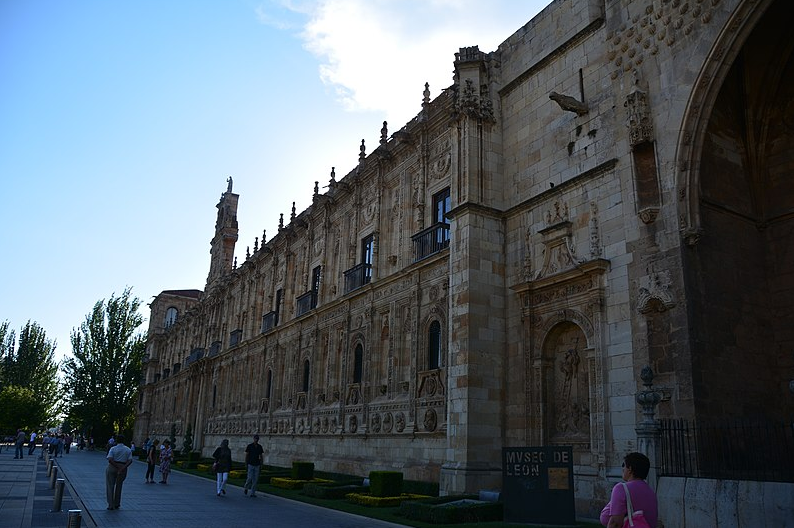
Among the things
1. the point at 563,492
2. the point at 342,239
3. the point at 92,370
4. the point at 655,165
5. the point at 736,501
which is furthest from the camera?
the point at 92,370

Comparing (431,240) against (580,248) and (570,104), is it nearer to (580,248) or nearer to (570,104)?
(580,248)

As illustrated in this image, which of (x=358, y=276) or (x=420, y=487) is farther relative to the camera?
(x=358, y=276)

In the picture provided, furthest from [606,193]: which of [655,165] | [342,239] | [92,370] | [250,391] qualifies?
[92,370]

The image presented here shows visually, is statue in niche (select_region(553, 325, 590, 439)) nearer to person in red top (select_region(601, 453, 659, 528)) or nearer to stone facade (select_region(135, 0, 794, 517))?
stone facade (select_region(135, 0, 794, 517))

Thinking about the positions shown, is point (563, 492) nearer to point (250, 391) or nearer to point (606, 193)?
point (606, 193)

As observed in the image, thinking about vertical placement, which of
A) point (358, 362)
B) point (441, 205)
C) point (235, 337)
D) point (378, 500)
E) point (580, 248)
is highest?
point (441, 205)

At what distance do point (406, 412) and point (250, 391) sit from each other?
59.6 ft

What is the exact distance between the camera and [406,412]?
20.3 m

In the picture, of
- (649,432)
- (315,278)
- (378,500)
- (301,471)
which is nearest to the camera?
(649,432)

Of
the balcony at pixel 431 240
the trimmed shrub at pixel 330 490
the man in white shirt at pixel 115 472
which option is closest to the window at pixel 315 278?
the balcony at pixel 431 240

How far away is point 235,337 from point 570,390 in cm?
2888

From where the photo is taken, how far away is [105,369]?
62.2m

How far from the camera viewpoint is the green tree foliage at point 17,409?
58.8 m

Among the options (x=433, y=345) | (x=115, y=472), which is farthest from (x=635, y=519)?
(x=433, y=345)
